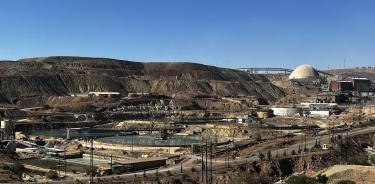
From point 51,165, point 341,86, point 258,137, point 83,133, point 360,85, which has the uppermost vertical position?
point 360,85

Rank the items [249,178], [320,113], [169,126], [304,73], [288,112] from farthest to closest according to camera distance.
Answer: [304,73], [288,112], [320,113], [169,126], [249,178]

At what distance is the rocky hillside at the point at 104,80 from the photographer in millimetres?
114188

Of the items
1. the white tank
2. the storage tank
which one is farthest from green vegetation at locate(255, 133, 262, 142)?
the white tank

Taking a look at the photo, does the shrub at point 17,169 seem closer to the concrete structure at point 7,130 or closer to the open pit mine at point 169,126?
the open pit mine at point 169,126

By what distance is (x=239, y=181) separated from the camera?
31.4 m

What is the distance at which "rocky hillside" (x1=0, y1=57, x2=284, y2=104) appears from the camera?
11419cm

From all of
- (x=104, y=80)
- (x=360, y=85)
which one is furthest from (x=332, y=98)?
(x=104, y=80)

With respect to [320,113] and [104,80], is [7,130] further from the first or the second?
[104,80]

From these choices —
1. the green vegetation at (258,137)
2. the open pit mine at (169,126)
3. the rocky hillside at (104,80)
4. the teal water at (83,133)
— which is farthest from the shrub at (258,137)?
the rocky hillside at (104,80)

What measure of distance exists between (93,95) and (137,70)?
44257 mm

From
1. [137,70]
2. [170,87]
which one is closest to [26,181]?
[170,87]

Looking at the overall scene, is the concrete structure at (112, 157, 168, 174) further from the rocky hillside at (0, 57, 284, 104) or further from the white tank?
the rocky hillside at (0, 57, 284, 104)

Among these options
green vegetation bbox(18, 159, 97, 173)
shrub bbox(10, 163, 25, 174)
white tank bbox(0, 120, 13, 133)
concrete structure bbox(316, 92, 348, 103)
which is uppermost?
concrete structure bbox(316, 92, 348, 103)

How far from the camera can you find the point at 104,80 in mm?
127938
